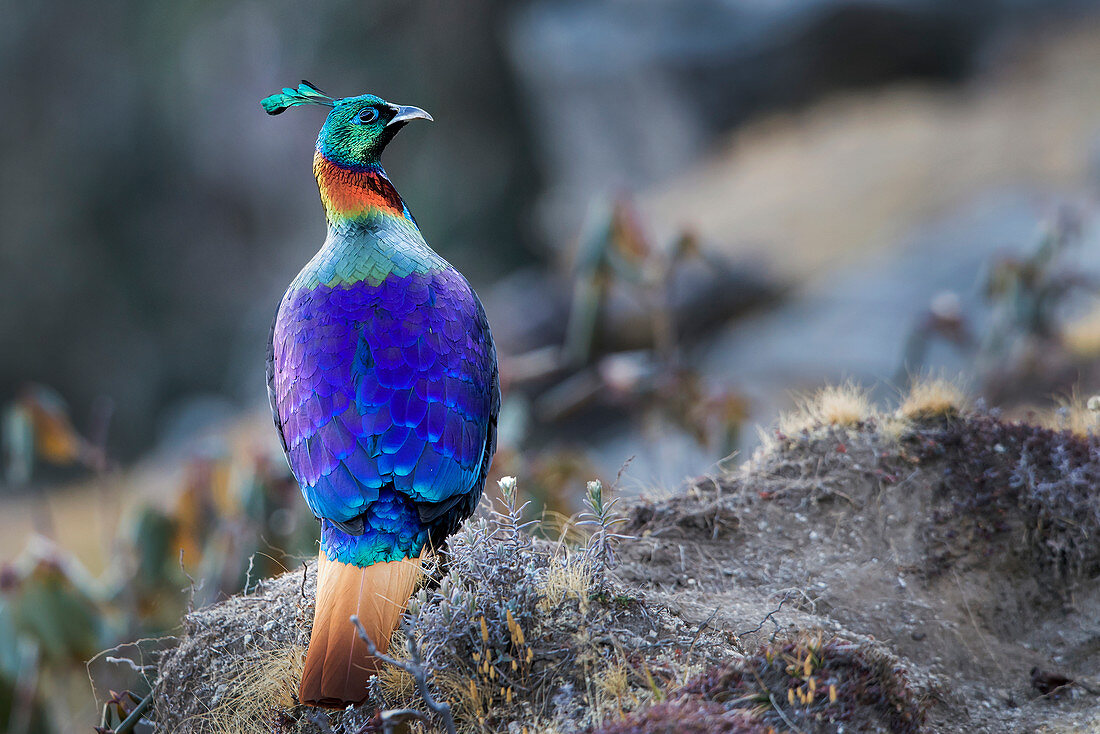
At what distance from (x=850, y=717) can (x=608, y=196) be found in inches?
159

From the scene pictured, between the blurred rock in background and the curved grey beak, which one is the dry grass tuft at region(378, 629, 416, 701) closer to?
the curved grey beak

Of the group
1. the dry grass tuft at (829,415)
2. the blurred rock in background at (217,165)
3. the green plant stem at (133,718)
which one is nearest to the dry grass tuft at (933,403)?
the dry grass tuft at (829,415)

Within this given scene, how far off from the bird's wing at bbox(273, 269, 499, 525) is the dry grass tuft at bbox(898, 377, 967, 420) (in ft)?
6.03

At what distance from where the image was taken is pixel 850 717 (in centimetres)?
255

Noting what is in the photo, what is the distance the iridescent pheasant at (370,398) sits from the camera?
2.85 meters

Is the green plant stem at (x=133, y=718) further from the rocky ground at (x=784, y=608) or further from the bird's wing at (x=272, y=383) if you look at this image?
the bird's wing at (x=272, y=383)

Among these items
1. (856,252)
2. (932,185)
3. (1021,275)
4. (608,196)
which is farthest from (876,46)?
(608,196)

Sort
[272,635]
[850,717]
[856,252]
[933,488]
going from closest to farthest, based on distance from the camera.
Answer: [850,717], [272,635], [933,488], [856,252]

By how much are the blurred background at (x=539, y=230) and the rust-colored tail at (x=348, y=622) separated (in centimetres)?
124

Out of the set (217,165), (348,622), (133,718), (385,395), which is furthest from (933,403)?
(217,165)

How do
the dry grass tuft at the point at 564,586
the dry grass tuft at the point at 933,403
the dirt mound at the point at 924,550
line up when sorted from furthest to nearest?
the dry grass tuft at the point at 933,403 → the dirt mound at the point at 924,550 → the dry grass tuft at the point at 564,586

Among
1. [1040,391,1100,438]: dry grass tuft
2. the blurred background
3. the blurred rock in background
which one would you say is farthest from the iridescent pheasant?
the blurred rock in background

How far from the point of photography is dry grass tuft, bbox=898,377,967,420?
13.2ft

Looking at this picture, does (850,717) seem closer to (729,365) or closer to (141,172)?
(729,365)
